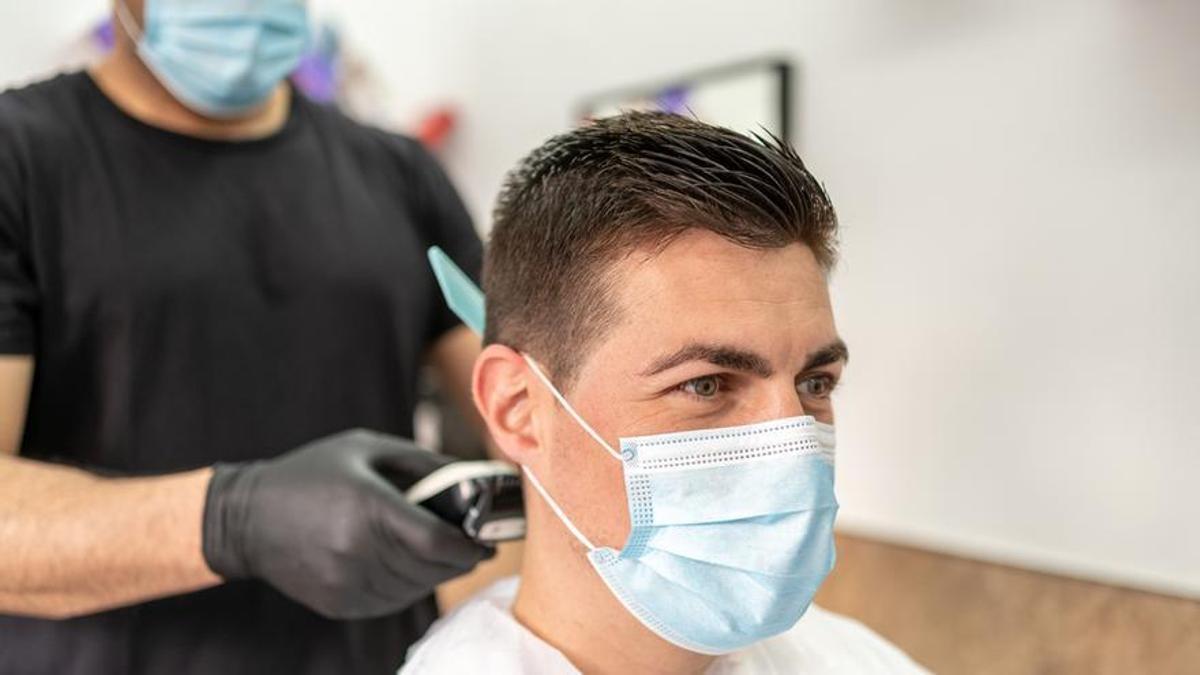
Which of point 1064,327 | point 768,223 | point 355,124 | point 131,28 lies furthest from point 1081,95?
point 131,28

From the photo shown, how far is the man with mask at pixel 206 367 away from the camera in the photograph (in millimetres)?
1258

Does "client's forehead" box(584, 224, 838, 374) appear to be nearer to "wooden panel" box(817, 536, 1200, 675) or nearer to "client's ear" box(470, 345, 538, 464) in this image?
"client's ear" box(470, 345, 538, 464)

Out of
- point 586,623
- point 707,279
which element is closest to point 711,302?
point 707,279

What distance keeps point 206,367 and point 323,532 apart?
15.1 inches

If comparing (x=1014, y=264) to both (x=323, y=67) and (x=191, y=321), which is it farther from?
(x=323, y=67)

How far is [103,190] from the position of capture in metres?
1.46

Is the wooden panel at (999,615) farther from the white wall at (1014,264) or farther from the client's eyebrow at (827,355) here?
the client's eyebrow at (827,355)

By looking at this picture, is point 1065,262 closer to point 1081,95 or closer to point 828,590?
point 1081,95

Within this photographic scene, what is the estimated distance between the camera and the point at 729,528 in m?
1.12

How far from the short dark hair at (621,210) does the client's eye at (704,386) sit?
0.37 feet

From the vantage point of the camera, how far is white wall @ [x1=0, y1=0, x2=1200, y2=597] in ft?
5.76

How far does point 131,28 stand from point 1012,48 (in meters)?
1.56

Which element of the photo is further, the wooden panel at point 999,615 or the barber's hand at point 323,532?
the wooden panel at point 999,615

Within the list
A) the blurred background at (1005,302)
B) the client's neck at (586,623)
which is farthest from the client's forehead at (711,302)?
the blurred background at (1005,302)
